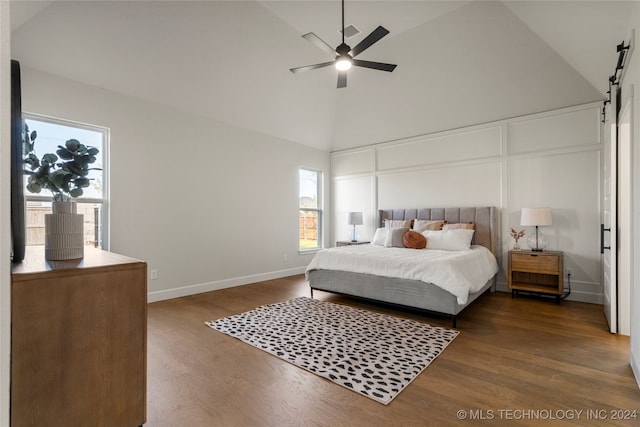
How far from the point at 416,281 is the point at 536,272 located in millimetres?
1981

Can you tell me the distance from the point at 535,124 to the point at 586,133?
600mm

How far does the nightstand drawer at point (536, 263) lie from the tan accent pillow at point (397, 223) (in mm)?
1633

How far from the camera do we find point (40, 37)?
9.73 ft

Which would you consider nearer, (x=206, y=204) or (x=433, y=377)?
(x=433, y=377)

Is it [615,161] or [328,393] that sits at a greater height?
[615,161]

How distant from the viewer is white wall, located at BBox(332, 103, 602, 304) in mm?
3994

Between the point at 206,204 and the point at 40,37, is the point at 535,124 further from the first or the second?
the point at 40,37

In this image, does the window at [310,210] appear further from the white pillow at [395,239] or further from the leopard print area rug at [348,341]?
the leopard print area rug at [348,341]

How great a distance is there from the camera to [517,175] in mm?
4496

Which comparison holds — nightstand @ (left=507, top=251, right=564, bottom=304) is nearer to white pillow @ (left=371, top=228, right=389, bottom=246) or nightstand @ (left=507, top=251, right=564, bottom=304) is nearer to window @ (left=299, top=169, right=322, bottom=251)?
white pillow @ (left=371, top=228, right=389, bottom=246)

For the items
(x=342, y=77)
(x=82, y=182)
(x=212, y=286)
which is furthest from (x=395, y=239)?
(x=82, y=182)

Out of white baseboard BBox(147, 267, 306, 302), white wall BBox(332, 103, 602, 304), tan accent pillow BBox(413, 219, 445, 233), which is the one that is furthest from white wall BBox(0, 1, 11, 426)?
white wall BBox(332, 103, 602, 304)

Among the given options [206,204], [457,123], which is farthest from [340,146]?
[206,204]

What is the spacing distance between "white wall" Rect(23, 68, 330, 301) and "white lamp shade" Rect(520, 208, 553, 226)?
380 centimetres
